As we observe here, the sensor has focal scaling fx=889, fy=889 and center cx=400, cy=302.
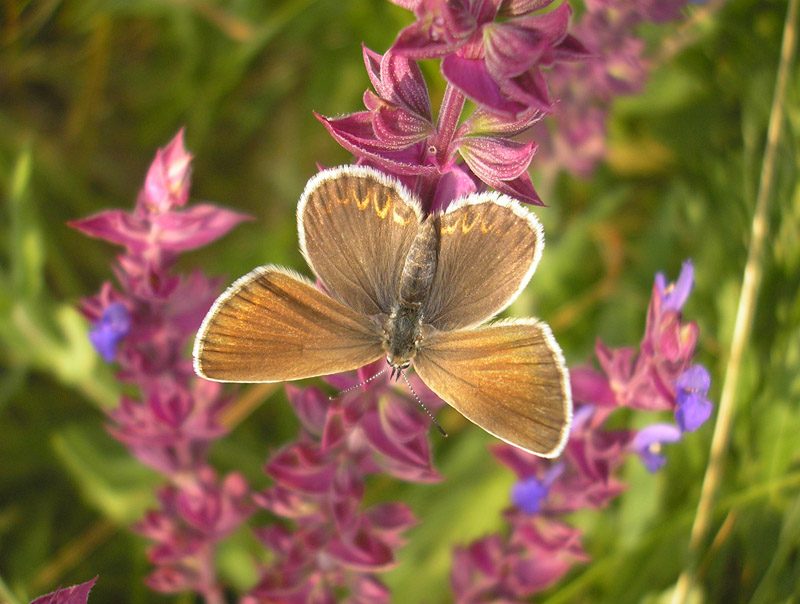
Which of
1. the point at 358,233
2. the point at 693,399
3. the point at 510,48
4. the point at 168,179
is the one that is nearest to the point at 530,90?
the point at 510,48

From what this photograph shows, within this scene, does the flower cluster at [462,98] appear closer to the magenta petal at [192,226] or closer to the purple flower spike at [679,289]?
the purple flower spike at [679,289]

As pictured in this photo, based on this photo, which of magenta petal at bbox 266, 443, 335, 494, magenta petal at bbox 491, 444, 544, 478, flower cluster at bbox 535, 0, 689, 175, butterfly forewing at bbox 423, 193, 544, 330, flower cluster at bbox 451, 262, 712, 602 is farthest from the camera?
flower cluster at bbox 535, 0, 689, 175

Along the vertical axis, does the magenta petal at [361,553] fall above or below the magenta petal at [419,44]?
below

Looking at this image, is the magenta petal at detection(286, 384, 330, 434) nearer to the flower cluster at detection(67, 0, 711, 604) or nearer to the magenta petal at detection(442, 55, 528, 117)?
the flower cluster at detection(67, 0, 711, 604)

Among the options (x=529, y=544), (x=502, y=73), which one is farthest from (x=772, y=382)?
(x=502, y=73)

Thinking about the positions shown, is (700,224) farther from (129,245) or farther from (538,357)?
(129,245)

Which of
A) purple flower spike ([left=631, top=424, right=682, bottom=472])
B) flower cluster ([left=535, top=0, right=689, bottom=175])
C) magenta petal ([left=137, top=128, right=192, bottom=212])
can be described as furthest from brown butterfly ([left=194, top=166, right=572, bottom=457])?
flower cluster ([left=535, top=0, right=689, bottom=175])

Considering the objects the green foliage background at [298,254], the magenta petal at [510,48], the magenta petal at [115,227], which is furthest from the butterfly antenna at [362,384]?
the green foliage background at [298,254]
